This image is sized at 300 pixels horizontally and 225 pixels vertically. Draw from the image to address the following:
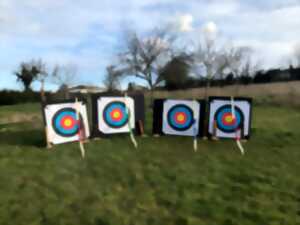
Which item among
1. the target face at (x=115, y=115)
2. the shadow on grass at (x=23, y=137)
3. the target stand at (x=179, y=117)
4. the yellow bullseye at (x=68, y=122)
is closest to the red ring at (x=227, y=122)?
the target stand at (x=179, y=117)

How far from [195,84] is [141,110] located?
21770mm

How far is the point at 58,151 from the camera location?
248 inches

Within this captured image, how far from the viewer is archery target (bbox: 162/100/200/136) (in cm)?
723

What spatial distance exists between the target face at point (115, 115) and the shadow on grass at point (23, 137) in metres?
1.22

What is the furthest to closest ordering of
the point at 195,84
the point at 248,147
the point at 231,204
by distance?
the point at 195,84 < the point at 248,147 < the point at 231,204

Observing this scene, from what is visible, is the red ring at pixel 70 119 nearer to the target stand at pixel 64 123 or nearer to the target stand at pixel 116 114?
the target stand at pixel 64 123

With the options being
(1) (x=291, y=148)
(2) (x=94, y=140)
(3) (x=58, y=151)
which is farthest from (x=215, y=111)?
(3) (x=58, y=151)

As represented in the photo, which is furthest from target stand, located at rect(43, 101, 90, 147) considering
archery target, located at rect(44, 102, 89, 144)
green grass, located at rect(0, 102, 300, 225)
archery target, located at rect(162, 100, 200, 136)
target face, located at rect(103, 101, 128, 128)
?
archery target, located at rect(162, 100, 200, 136)

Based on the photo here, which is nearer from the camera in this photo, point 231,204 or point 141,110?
point 231,204

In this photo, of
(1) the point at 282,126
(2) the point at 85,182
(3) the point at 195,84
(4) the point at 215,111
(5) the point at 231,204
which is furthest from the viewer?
(3) the point at 195,84

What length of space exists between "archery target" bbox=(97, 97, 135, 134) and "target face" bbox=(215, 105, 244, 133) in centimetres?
160

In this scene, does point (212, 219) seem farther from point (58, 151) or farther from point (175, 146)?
point (58, 151)

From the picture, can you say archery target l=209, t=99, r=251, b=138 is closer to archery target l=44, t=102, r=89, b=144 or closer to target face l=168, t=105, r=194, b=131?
target face l=168, t=105, r=194, b=131

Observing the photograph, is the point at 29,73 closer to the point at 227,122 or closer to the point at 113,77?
the point at 113,77
